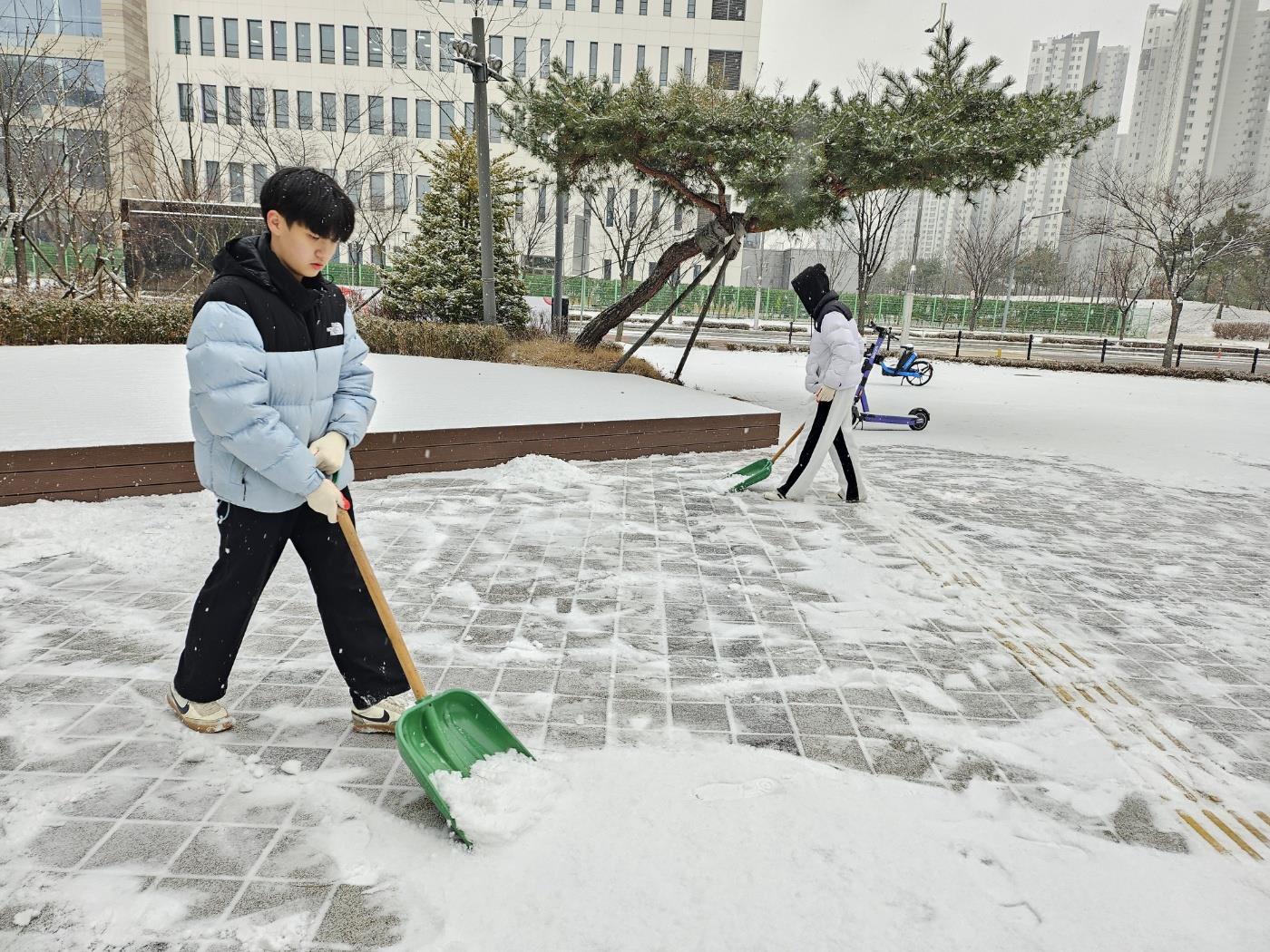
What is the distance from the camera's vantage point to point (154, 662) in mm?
3252

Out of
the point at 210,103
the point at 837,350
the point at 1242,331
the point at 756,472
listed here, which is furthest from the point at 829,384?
the point at 1242,331

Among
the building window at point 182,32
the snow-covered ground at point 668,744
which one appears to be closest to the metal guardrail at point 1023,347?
the snow-covered ground at point 668,744

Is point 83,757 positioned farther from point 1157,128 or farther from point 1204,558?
point 1157,128

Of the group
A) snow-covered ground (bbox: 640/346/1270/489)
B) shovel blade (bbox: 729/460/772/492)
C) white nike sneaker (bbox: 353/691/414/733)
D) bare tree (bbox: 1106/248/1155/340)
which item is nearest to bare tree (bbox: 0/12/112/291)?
snow-covered ground (bbox: 640/346/1270/489)

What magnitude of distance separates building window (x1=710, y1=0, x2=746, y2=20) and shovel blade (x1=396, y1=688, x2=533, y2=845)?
157ft

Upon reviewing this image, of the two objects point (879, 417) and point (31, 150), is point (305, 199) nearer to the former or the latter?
point (879, 417)

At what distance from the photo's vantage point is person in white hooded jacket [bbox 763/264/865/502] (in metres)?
5.87

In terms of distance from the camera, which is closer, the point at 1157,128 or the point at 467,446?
the point at 467,446

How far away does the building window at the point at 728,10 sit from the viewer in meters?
42.9

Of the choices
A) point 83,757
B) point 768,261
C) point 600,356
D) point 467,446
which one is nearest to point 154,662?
point 83,757

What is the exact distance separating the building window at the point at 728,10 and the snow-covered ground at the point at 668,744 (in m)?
44.9

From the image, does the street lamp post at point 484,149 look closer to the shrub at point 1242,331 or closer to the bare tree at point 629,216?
the bare tree at point 629,216

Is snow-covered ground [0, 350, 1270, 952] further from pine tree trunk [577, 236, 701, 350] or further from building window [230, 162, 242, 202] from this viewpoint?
building window [230, 162, 242, 202]

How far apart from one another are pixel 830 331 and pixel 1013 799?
12.7 feet
